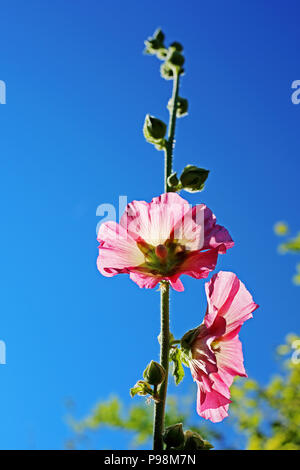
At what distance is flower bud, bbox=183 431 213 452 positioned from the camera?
1415 millimetres

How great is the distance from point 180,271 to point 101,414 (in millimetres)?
6254

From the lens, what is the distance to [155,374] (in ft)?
4.59

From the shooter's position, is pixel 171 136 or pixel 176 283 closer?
pixel 176 283

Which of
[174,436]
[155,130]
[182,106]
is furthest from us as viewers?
[182,106]

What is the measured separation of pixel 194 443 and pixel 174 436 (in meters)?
0.08

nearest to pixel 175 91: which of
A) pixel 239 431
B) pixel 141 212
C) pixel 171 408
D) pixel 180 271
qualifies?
pixel 141 212

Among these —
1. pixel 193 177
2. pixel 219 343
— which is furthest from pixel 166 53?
pixel 219 343

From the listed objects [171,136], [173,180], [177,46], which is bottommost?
[173,180]

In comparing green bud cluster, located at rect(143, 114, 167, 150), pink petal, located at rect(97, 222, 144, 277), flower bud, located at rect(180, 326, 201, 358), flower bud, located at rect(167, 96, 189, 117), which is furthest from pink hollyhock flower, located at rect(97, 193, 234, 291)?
flower bud, located at rect(167, 96, 189, 117)

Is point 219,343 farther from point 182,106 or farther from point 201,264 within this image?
point 182,106

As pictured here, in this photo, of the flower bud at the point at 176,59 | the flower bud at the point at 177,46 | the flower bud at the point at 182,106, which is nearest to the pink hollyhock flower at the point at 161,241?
the flower bud at the point at 182,106

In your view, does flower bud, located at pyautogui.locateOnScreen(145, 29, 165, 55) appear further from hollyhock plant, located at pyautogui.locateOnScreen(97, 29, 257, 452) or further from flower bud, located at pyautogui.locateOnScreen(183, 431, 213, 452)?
flower bud, located at pyautogui.locateOnScreen(183, 431, 213, 452)

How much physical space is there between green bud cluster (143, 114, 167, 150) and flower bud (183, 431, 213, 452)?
3.30 feet
